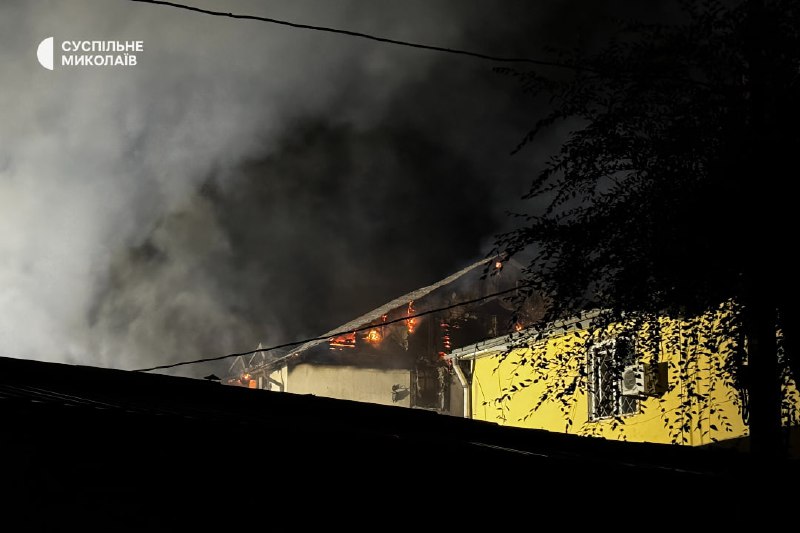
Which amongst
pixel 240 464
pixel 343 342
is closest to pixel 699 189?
pixel 240 464

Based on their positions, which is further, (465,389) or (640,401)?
(465,389)

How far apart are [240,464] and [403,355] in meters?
35.1

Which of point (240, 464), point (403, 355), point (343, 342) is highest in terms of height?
point (343, 342)

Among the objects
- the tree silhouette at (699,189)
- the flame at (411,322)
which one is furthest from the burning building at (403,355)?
the tree silhouette at (699,189)

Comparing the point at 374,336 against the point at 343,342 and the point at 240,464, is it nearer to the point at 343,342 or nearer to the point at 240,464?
the point at 343,342

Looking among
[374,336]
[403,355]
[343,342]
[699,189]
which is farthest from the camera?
[403,355]

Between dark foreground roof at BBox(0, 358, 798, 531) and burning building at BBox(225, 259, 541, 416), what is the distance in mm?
30596

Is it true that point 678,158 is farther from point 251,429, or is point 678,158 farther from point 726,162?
point 251,429

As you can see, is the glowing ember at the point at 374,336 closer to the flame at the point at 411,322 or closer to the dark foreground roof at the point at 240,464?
the flame at the point at 411,322

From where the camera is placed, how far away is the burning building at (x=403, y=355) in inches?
1464

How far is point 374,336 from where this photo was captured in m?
38.6

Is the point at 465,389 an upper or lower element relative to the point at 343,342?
lower

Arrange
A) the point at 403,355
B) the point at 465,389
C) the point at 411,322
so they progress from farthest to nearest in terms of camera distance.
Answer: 1. the point at 411,322
2. the point at 403,355
3. the point at 465,389

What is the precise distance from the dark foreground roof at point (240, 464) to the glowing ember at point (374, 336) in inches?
1289
